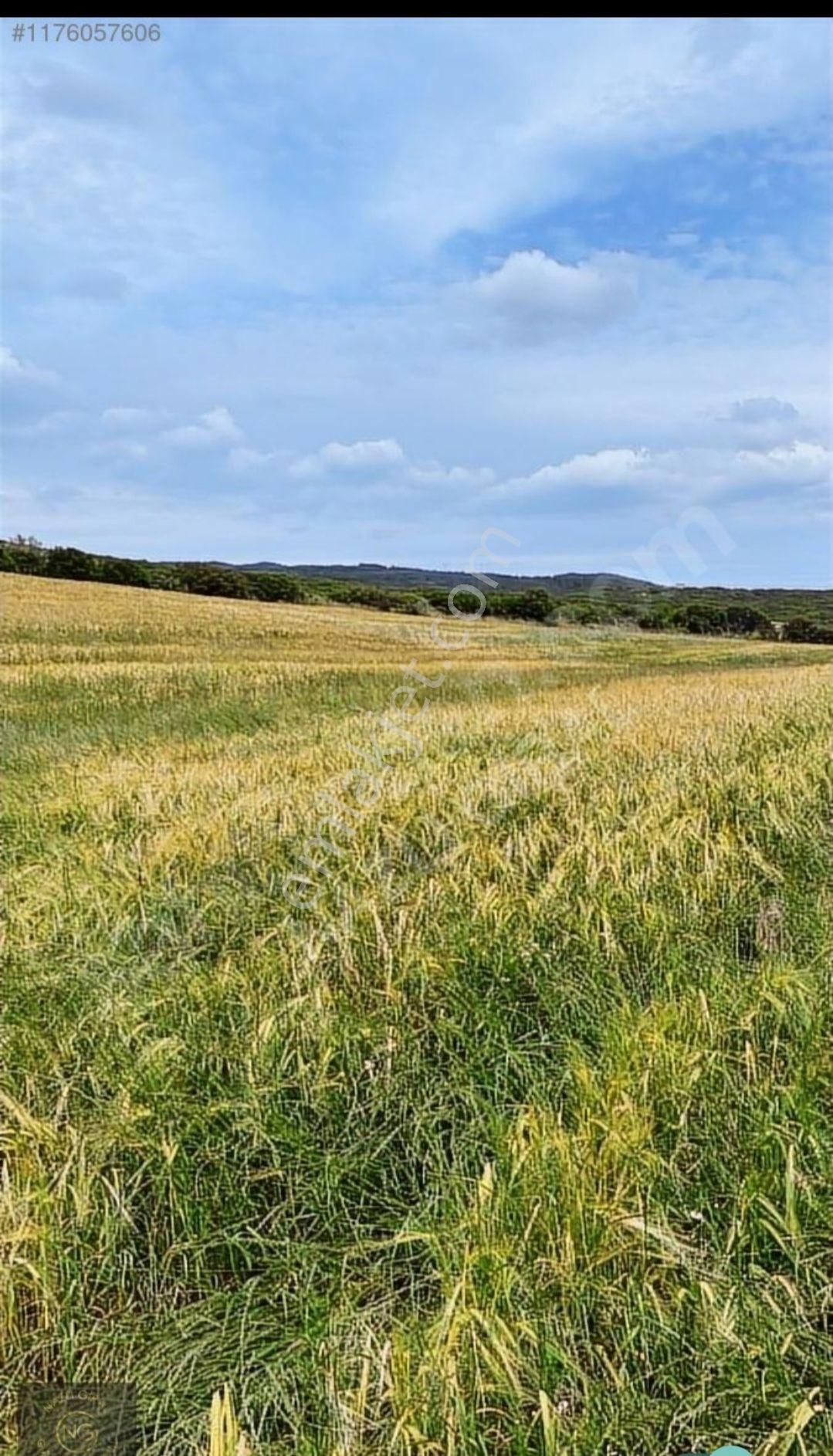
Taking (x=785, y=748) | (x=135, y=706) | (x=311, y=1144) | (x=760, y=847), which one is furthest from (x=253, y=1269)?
(x=135, y=706)

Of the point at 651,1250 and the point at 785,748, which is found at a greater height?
the point at 785,748

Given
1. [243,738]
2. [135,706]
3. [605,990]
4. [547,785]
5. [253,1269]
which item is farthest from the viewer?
[135,706]

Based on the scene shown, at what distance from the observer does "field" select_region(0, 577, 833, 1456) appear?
1.39 meters

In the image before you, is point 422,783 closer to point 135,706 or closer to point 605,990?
point 605,990

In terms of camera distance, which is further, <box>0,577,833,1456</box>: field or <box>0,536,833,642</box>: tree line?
<box>0,536,833,642</box>: tree line

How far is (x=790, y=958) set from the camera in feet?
8.61

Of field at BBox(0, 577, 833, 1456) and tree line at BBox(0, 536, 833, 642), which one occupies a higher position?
tree line at BBox(0, 536, 833, 642)

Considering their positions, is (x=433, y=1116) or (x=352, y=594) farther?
(x=352, y=594)

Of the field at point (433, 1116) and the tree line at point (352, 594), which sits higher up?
the tree line at point (352, 594)

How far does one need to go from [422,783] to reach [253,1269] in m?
2.90

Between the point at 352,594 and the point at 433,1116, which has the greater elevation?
the point at 352,594

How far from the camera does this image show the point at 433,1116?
205cm

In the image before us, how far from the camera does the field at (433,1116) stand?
1393mm

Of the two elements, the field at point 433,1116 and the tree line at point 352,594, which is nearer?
the field at point 433,1116
